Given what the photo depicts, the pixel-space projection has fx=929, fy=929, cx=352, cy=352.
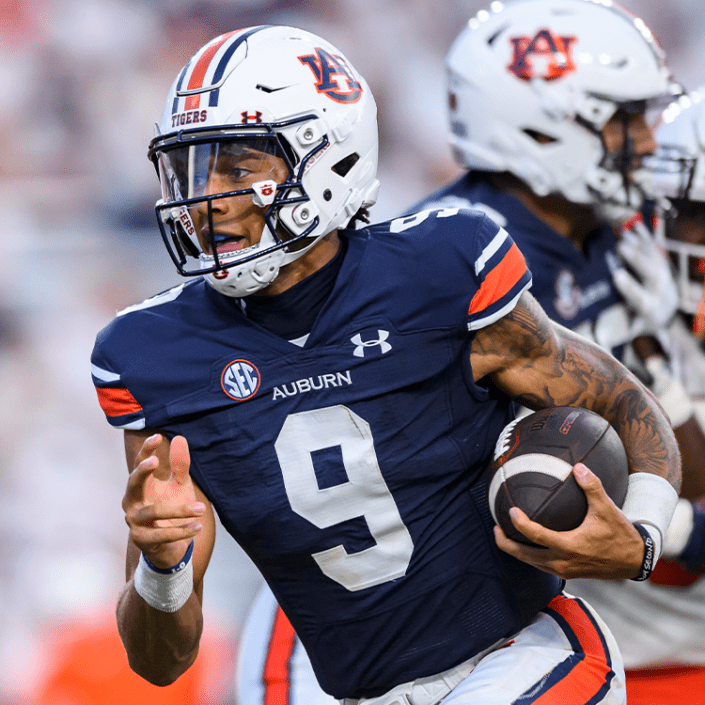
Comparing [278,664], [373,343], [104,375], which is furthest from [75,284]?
[373,343]

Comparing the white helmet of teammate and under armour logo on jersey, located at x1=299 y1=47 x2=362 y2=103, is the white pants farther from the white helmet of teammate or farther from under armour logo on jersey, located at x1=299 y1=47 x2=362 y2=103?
the white helmet of teammate

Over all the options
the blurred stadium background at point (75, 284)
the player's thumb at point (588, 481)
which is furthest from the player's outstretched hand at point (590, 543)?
the blurred stadium background at point (75, 284)

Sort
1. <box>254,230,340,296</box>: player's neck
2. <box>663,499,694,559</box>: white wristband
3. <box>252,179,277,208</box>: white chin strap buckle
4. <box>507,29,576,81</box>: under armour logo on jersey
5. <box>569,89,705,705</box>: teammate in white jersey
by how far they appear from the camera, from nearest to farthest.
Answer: <box>252,179,277,208</box>: white chin strap buckle
<box>254,230,340,296</box>: player's neck
<box>663,499,694,559</box>: white wristband
<box>569,89,705,705</box>: teammate in white jersey
<box>507,29,576,81</box>: under armour logo on jersey

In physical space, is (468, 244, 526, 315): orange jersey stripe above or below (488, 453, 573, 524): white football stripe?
above

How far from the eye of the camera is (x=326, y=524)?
1761mm

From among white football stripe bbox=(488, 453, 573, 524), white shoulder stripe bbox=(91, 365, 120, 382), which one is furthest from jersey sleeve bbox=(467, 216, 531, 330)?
white shoulder stripe bbox=(91, 365, 120, 382)

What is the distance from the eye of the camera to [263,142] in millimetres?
1798

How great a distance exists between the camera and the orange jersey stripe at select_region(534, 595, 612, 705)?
5.44 ft

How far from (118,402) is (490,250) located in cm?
78

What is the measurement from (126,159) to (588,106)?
2527 millimetres

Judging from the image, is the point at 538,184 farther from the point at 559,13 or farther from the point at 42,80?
the point at 42,80

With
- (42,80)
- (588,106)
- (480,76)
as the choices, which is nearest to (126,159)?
(42,80)

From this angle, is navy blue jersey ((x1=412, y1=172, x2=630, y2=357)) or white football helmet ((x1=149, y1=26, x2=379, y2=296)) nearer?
white football helmet ((x1=149, y1=26, x2=379, y2=296))

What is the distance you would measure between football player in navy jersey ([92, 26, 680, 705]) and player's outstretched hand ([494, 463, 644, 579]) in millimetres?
109
